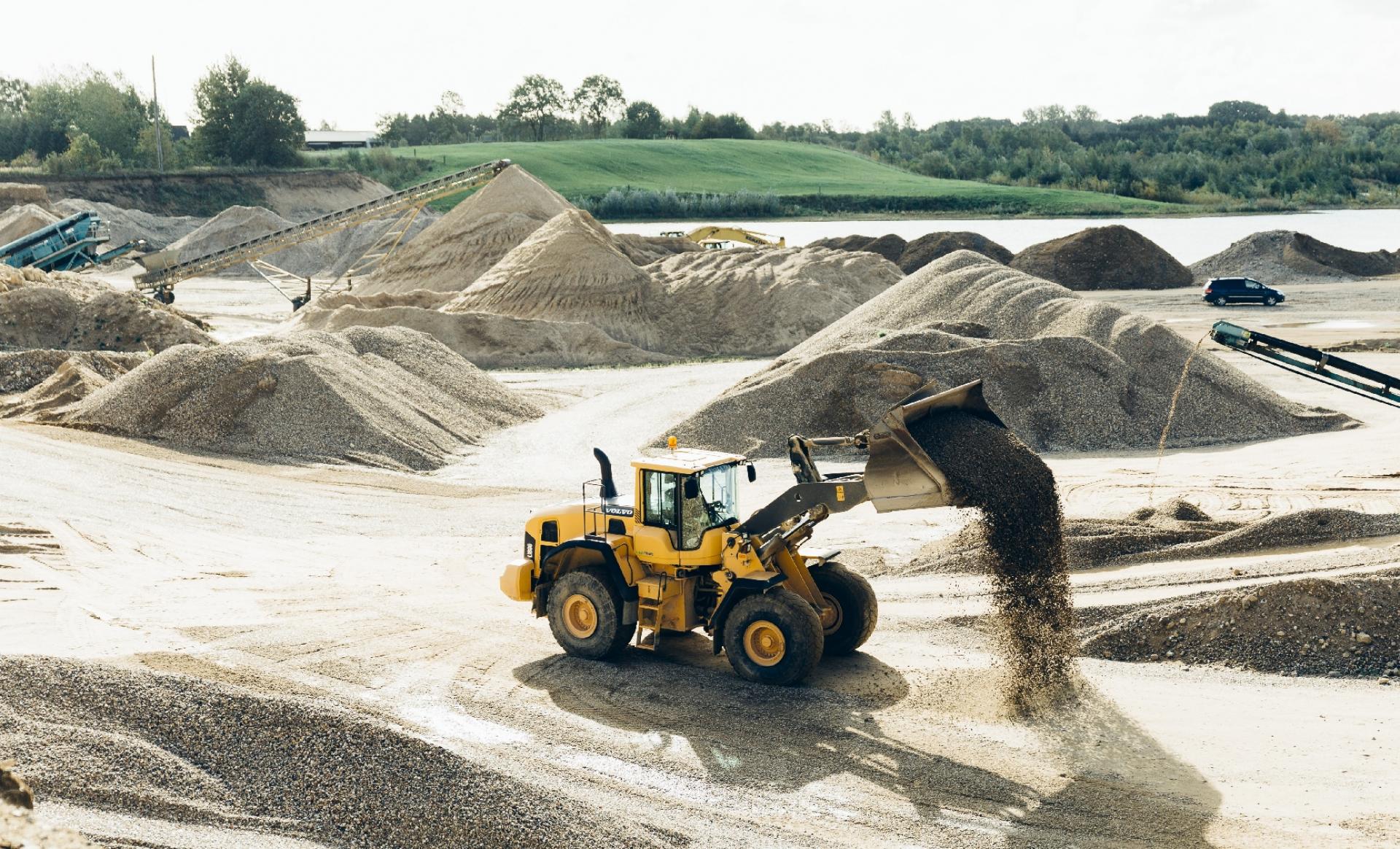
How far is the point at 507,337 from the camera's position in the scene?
3384 cm

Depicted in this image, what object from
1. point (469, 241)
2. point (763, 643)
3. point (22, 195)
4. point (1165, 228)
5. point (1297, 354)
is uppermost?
point (22, 195)

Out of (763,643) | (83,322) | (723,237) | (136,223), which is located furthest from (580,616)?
(136,223)

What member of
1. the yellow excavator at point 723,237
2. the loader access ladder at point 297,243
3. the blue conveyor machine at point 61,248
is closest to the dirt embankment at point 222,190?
the blue conveyor machine at point 61,248

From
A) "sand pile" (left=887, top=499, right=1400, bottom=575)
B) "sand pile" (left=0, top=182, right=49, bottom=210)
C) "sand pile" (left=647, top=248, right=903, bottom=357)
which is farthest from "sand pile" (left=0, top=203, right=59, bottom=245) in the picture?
"sand pile" (left=887, top=499, right=1400, bottom=575)

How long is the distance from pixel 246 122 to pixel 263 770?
76.8m

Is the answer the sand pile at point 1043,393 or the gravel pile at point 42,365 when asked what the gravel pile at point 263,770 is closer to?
the sand pile at point 1043,393

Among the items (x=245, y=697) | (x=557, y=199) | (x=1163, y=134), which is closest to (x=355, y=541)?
(x=245, y=697)

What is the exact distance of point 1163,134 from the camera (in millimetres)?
106375

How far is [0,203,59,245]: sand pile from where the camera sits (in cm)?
5112

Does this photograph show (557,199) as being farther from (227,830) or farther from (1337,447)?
(227,830)

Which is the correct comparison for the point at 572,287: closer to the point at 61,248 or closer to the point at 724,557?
the point at 61,248

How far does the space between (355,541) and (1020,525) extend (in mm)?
9803

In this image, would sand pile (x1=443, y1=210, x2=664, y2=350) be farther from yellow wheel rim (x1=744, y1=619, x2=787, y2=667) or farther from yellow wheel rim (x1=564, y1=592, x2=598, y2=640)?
yellow wheel rim (x1=744, y1=619, x2=787, y2=667)

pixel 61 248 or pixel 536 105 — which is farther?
pixel 536 105
